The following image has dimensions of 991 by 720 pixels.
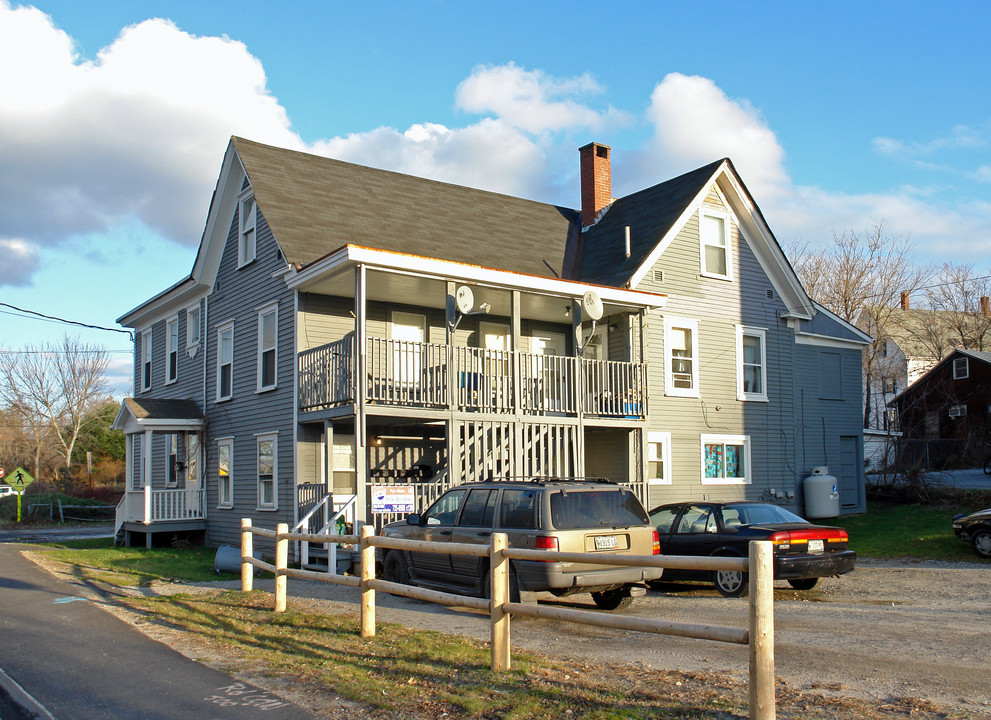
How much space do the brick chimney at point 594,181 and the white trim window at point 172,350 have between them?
1266 cm

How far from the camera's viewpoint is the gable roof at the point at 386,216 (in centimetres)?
1998

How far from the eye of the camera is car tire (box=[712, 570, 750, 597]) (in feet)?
42.2

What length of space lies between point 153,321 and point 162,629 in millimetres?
19882

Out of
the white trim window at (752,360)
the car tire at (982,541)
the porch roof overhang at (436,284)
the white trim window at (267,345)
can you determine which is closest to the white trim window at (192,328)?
the white trim window at (267,345)

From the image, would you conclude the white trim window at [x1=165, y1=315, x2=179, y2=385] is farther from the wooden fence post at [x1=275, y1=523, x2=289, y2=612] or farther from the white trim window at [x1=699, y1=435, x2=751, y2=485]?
the wooden fence post at [x1=275, y1=523, x2=289, y2=612]

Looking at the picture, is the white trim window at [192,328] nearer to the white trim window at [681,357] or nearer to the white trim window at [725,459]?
the white trim window at [681,357]

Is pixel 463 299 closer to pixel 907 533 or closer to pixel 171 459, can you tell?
pixel 907 533

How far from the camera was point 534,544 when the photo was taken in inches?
425

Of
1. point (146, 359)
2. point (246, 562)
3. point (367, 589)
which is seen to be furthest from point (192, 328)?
point (367, 589)

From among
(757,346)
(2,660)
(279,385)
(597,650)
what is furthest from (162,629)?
(757,346)

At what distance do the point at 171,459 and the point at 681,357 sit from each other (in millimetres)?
14632

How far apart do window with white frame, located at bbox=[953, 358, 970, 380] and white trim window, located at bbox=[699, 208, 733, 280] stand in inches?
1222

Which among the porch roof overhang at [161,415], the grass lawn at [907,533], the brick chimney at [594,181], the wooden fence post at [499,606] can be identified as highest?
the brick chimney at [594,181]

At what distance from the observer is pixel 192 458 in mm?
24281
